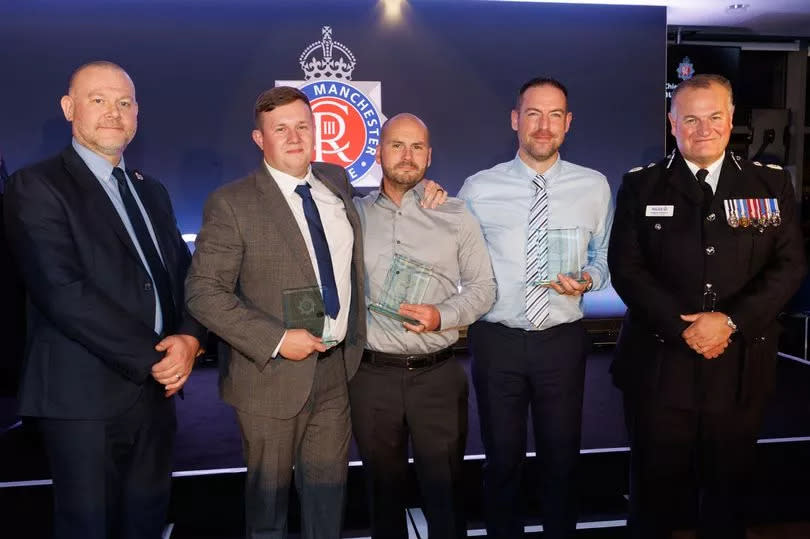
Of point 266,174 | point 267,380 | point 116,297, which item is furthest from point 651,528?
point 116,297

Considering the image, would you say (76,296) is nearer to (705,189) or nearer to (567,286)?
(567,286)

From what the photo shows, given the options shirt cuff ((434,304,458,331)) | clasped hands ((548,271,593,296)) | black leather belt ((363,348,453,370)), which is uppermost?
clasped hands ((548,271,593,296))

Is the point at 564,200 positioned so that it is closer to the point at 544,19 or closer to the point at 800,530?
the point at 800,530

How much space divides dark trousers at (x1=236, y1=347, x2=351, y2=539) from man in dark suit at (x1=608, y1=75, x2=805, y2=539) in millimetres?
1122

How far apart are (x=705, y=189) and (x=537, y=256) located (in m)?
0.65

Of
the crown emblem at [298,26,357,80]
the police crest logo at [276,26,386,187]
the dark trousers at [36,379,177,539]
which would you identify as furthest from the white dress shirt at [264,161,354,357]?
the crown emblem at [298,26,357,80]

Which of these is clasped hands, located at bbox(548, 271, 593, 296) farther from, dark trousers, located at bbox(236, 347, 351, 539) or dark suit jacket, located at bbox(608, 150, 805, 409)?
dark trousers, located at bbox(236, 347, 351, 539)

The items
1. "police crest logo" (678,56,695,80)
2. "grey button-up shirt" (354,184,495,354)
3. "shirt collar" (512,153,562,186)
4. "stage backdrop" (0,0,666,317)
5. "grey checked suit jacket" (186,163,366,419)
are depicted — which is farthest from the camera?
"police crest logo" (678,56,695,80)

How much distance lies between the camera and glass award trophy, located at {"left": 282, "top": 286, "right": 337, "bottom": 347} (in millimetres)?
2188

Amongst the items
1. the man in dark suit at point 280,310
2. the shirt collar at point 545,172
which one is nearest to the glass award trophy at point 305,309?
the man in dark suit at point 280,310

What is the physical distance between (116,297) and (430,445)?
3.87 feet

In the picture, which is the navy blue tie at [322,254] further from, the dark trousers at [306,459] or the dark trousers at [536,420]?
the dark trousers at [536,420]

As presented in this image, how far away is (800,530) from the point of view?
10.6 ft

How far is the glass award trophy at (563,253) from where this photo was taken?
2596 mm
